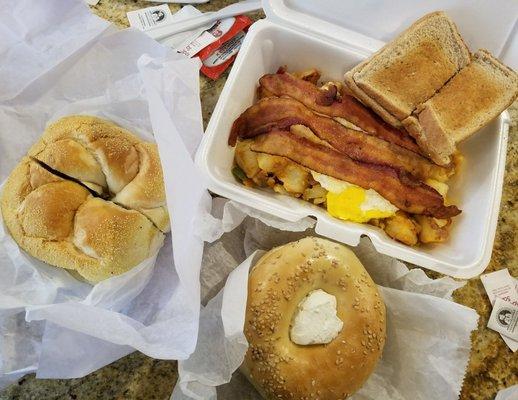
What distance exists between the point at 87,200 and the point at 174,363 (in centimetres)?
32

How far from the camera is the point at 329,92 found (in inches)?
→ 37.8

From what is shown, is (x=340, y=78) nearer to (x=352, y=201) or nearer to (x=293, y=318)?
(x=352, y=201)

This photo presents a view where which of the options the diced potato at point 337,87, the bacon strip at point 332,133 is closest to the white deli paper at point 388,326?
the bacon strip at point 332,133

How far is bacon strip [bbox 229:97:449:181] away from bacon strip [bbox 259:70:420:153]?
13 millimetres

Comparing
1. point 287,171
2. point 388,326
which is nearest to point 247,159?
point 287,171

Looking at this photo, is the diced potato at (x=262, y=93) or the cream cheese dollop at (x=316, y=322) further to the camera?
the diced potato at (x=262, y=93)

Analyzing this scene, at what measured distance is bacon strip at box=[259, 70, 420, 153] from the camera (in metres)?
0.95

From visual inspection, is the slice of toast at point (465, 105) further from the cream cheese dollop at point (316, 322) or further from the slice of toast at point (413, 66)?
the cream cheese dollop at point (316, 322)

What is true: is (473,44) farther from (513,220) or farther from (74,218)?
(74,218)

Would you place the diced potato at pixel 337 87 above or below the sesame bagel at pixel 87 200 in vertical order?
above

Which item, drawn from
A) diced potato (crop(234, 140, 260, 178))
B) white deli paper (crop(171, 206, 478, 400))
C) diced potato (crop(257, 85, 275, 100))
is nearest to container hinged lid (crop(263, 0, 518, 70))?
diced potato (crop(257, 85, 275, 100))

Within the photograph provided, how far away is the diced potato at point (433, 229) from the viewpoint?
92 cm

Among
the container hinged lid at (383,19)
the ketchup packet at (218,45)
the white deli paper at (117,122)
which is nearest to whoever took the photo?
the white deli paper at (117,122)

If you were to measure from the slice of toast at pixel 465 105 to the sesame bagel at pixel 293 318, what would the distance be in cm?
24
